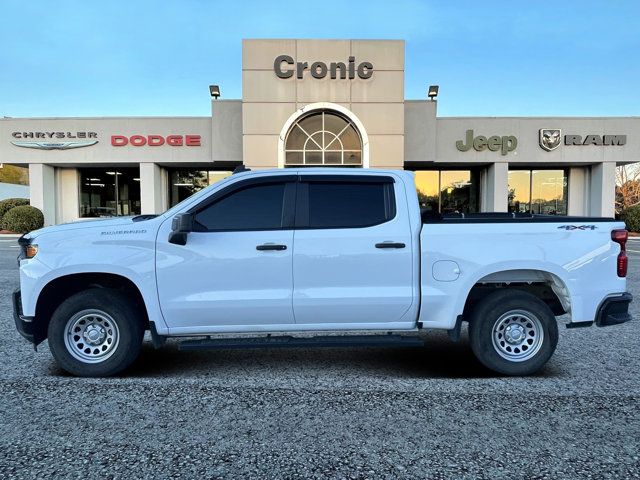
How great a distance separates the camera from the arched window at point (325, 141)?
→ 883 inches

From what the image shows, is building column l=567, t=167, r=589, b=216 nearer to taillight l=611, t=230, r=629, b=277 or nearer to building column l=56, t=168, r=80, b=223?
taillight l=611, t=230, r=629, b=277

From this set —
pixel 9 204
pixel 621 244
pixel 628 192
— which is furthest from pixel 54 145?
pixel 628 192

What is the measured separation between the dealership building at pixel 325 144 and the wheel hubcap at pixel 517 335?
17.9 meters

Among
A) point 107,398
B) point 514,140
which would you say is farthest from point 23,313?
point 514,140

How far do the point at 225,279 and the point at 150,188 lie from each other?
23.5 meters

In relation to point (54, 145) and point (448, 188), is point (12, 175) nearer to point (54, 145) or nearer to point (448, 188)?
point (54, 145)

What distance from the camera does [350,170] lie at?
4.96 meters

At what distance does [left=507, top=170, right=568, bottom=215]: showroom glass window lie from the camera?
92.2 ft

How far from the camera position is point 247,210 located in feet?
15.4

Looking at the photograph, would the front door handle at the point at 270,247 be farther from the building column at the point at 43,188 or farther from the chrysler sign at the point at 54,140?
the building column at the point at 43,188

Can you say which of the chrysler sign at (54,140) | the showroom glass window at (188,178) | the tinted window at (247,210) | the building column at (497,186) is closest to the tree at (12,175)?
the chrysler sign at (54,140)

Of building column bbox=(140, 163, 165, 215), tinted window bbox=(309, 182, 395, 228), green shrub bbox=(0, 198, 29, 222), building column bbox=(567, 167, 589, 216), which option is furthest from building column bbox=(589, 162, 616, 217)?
green shrub bbox=(0, 198, 29, 222)

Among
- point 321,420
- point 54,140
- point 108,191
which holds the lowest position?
point 321,420

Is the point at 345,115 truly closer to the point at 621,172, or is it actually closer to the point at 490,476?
the point at 490,476
